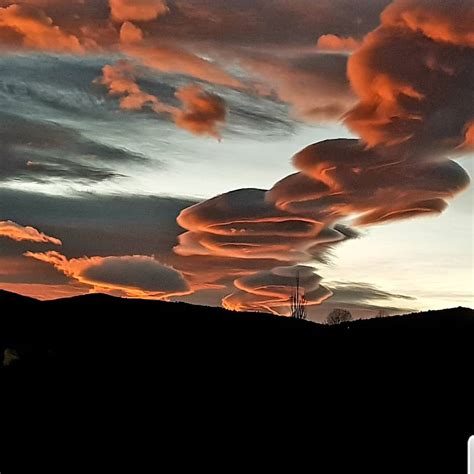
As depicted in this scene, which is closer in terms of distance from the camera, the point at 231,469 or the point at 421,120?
the point at 231,469

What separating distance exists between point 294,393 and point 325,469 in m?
0.30

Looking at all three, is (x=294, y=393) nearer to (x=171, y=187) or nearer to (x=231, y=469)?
(x=231, y=469)

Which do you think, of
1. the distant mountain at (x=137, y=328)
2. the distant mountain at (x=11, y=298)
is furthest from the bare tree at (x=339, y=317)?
the distant mountain at (x=11, y=298)

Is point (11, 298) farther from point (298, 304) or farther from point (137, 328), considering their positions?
point (298, 304)

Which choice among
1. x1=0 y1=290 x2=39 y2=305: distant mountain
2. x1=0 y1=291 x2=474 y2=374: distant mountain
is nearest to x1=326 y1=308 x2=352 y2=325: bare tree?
x1=0 y1=291 x2=474 y2=374: distant mountain

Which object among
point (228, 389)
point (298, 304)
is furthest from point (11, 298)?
point (298, 304)

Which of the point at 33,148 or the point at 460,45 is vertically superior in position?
the point at 460,45

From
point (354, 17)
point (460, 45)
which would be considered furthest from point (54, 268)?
point (460, 45)

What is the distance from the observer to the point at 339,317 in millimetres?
4520

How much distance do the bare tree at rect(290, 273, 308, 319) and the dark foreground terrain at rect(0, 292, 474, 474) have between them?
1.9 inches

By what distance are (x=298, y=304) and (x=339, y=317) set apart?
18 cm

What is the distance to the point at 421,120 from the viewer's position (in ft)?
15.2

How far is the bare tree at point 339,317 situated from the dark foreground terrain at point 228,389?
0.04 meters

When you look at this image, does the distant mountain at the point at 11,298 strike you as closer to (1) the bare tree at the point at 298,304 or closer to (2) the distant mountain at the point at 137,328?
(2) the distant mountain at the point at 137,328
